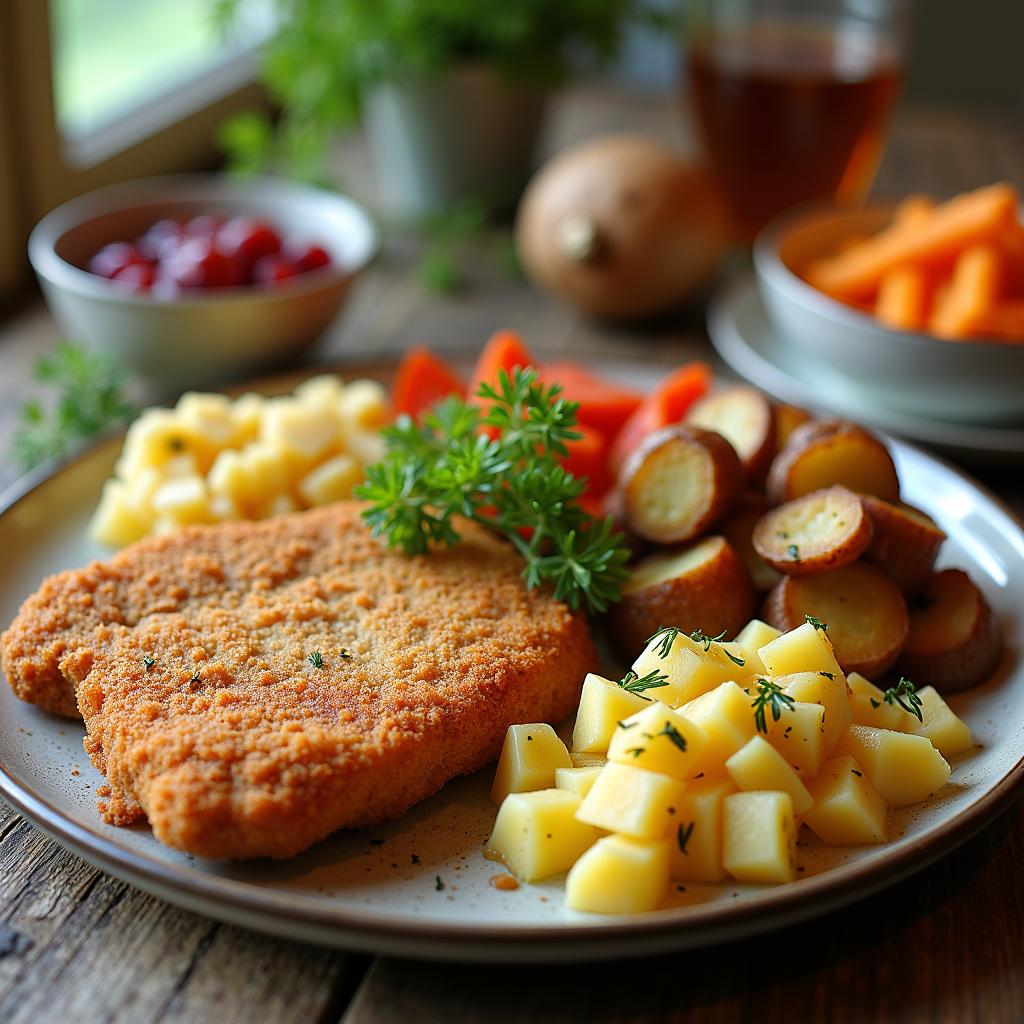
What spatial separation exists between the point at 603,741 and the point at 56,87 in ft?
9.28

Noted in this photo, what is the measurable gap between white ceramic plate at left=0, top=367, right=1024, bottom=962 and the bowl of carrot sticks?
872 millimetres

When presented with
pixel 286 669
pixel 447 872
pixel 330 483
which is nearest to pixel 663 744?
pixel 447 872

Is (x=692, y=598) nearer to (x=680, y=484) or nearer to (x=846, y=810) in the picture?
(x=680, y=484)

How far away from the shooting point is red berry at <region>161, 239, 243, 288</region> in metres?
2.96

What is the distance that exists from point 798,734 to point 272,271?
1.99 meters

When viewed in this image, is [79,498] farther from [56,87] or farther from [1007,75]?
[1007,75]

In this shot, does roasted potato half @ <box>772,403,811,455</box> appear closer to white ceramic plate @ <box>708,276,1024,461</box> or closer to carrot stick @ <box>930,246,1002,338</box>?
white ceramic plate @ <box>708,276,1024,461</box>

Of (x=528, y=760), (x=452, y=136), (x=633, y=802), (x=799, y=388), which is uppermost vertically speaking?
(x=633, y=802)

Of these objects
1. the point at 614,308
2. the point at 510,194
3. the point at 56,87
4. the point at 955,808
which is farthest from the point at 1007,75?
the point at 955,808

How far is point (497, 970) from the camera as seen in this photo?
4.79ft

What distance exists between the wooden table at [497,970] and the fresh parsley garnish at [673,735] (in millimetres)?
259

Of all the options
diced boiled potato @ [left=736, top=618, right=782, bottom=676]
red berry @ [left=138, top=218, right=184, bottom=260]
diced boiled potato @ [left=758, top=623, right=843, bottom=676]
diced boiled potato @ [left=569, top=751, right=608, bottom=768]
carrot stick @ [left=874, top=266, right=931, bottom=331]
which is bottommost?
carrot stick @ [left=874, top=266, right=931, bottom=331]

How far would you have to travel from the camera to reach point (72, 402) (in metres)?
2.67

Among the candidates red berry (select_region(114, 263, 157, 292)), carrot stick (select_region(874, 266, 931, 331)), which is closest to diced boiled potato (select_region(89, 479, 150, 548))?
red berry (select_region(114, 263, 157, 292))
